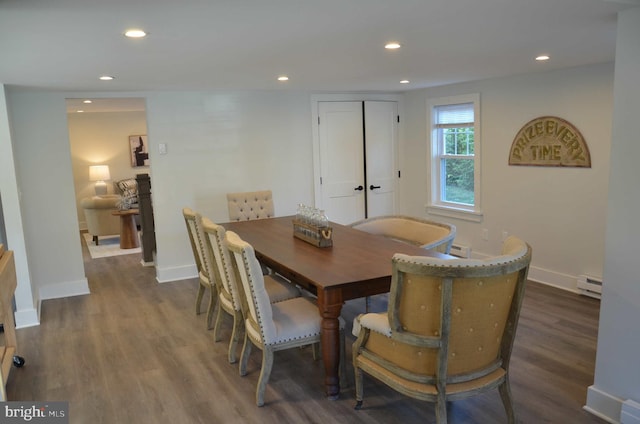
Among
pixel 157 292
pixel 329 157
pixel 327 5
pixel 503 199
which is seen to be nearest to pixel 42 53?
pixel 327 5

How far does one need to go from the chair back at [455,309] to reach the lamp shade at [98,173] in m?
7.93

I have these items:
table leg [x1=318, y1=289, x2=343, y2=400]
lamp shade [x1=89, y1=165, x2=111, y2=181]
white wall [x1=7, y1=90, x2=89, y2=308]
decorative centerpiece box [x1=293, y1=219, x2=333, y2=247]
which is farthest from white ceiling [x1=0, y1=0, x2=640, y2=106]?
lamp shade [x1=89, y1=165, x2=111, y2=181]

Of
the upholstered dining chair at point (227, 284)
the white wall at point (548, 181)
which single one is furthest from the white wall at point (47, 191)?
the white wall at point (548, 181)

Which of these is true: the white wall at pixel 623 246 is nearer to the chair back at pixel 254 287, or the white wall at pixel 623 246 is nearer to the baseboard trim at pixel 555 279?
the chair back at pixel 254 287

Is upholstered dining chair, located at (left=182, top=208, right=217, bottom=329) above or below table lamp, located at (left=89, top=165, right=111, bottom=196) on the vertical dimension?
below

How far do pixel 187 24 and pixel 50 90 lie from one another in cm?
330

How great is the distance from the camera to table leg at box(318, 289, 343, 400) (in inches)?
115

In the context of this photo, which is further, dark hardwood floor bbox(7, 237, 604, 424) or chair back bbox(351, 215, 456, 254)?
chair back bbox(351, 215, 456, 254)

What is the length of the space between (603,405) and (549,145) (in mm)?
2847

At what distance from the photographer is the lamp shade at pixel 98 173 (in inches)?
356

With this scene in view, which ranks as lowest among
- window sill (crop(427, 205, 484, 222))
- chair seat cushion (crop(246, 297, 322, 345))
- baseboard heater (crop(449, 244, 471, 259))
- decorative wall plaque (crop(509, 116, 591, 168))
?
baseboard heater (crop(449, 244, 471, 259))

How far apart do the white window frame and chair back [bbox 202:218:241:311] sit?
131 inches

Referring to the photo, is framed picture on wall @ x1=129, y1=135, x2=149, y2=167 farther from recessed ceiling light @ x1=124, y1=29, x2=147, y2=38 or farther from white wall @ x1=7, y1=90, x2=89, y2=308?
recessed ceiling light @ x1=124, y1=29, x2=147, y2=38

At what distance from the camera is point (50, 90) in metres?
4.97
